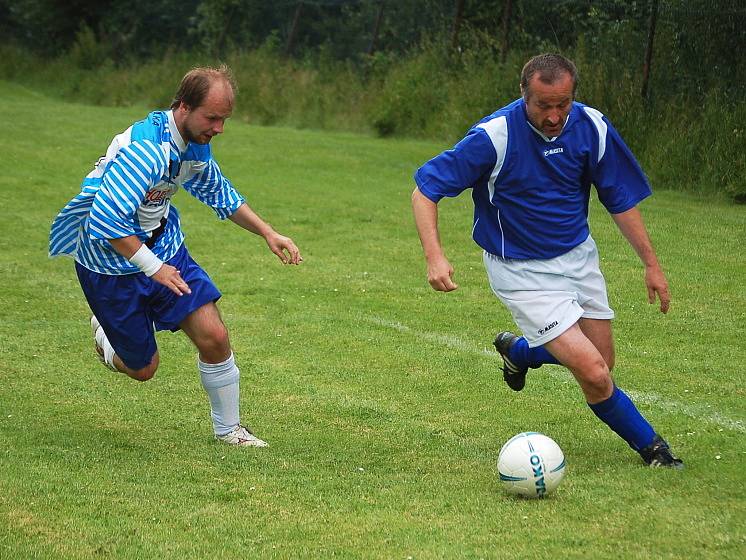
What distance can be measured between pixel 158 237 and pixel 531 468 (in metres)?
2.23

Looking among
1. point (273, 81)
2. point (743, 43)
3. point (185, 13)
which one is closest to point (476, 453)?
point (743, 43)

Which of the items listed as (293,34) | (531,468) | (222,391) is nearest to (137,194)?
(222,391)

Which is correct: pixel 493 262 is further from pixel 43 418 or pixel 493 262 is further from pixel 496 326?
pixel 496 326

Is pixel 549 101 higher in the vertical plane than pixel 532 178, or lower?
higher

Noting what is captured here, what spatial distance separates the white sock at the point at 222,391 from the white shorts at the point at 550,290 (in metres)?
1.42

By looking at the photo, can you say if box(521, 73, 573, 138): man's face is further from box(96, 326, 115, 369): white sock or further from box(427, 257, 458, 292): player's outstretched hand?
box(96, 326, 115, 369): white sock

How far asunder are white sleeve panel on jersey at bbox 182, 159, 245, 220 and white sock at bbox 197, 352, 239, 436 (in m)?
0.81

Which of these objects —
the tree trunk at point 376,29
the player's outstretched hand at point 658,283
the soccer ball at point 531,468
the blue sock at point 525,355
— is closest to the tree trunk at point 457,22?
the tree trunk at point 376,29

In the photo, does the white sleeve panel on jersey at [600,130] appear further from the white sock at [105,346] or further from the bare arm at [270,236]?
the white sock at [105,346]

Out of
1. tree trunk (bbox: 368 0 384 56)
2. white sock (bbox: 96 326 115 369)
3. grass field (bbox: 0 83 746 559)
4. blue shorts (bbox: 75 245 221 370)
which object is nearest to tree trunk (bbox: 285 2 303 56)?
tree trunk (bbox: 368 0 384 56)

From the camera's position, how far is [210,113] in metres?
5.74

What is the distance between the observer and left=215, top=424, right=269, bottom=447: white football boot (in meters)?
6.22

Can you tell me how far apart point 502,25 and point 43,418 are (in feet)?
50.5

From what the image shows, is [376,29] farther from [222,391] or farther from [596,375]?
[596,375]
